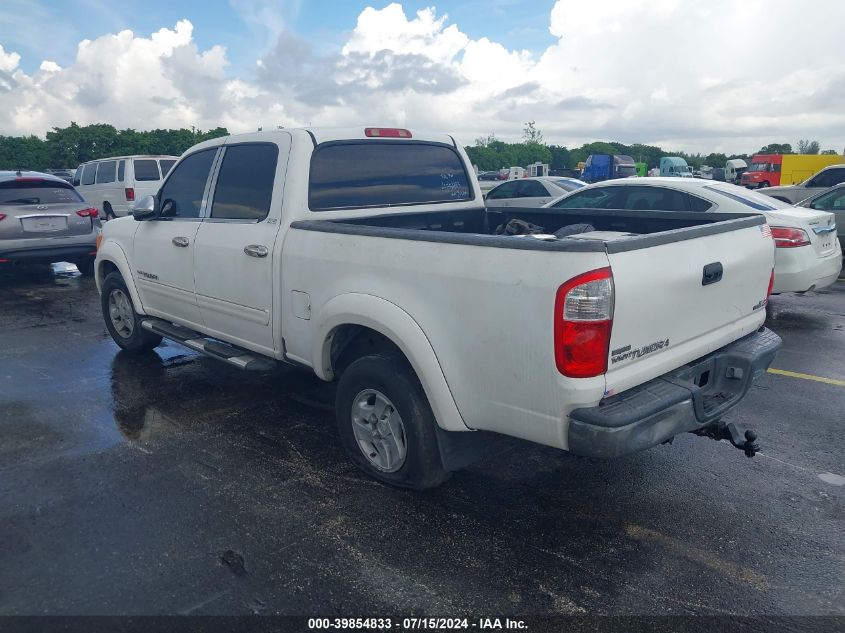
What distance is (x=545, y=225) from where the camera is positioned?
17.5 feet

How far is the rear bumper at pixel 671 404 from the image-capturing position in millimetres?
2795

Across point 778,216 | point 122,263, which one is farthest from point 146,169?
point 778,216

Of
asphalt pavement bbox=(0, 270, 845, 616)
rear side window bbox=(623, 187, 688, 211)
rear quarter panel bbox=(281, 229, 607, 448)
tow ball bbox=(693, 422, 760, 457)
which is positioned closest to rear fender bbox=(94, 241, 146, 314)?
asphalt pavement bbox=(0, 270, 845, 616)

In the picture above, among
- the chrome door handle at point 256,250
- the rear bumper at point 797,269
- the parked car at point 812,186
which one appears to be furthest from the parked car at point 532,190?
the chrome door handle at point 256,250

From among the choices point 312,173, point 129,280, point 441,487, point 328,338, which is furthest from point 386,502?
point 129,280

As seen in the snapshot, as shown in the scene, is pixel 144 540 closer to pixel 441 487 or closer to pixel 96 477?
pixel 96 477

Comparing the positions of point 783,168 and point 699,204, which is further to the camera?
point 783,168

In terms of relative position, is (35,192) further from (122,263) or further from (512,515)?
(512,515)

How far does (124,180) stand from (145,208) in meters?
11.5

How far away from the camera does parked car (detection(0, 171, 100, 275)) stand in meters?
9.85

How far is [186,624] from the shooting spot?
270cm

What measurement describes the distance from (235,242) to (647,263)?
279 cm

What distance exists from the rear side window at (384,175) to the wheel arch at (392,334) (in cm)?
93

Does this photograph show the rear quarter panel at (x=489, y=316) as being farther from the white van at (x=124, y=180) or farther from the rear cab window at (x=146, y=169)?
the rear cab window at (x=146, y=169)
